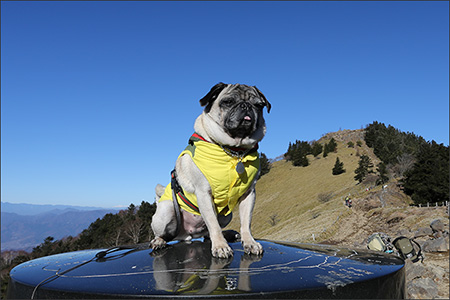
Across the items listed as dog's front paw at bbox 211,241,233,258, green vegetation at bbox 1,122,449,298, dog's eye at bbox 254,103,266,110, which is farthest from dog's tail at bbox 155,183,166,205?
green vegetation at bbox 1,122,449,298

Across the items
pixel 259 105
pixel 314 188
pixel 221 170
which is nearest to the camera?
pixel 221 170

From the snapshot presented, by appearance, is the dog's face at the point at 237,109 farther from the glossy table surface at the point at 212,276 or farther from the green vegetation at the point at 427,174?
the green vegetation at the point at 427,174

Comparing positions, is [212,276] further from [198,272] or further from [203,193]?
[203,193]

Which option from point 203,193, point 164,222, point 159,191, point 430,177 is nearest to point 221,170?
point 203,193

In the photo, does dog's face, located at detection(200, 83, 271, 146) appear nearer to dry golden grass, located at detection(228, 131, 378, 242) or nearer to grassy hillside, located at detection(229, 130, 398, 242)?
grassy hillside, located at detection(229, 130, 398, 242)

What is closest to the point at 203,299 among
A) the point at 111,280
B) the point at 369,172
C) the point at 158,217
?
the point at 111,280

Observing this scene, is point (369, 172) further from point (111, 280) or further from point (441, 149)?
point (111, 280)

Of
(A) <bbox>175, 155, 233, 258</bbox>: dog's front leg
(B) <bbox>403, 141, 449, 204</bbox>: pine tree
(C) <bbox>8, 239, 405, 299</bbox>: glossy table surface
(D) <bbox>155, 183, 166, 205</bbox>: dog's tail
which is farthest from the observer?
(B) <bbox>403, 141, 449, 204</bbox>: pine tree
